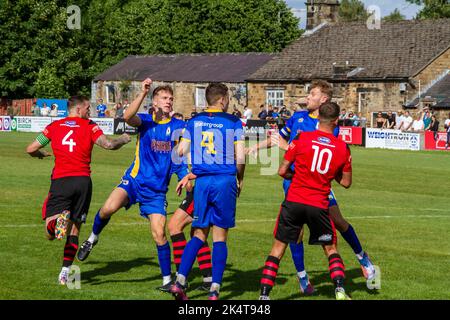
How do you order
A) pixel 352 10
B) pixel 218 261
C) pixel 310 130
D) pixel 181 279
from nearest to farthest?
pixel 181 279 < pixel 218 261 < pixel 310 130 < pixel 352 10

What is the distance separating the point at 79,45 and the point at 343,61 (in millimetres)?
29154

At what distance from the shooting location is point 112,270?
13016 millimetres

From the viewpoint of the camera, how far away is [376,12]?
6550 centimetres

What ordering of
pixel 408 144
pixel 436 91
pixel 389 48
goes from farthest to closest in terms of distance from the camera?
pixel 389 48 < pixel 436 91 < pixel 408 144

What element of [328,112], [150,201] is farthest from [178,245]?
[328,112]

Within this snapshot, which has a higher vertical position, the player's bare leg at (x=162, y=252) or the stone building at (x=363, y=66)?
the stone building at (x=363, y=66)

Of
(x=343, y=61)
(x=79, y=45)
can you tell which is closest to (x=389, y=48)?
(x=343, y=61)

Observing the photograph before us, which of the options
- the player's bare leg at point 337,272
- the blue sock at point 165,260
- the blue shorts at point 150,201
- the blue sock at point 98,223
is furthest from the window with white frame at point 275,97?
the player's bare leg at point 337,272

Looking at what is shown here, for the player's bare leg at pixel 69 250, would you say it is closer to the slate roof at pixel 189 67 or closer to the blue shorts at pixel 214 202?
the blue shorts at pixel 214 202

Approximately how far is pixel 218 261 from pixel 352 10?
14454 cm

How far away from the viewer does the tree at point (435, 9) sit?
8844cm

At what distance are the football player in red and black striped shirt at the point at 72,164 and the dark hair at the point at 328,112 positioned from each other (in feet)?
8.63

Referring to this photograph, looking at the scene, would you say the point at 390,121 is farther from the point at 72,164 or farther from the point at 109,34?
the point at 109,34
